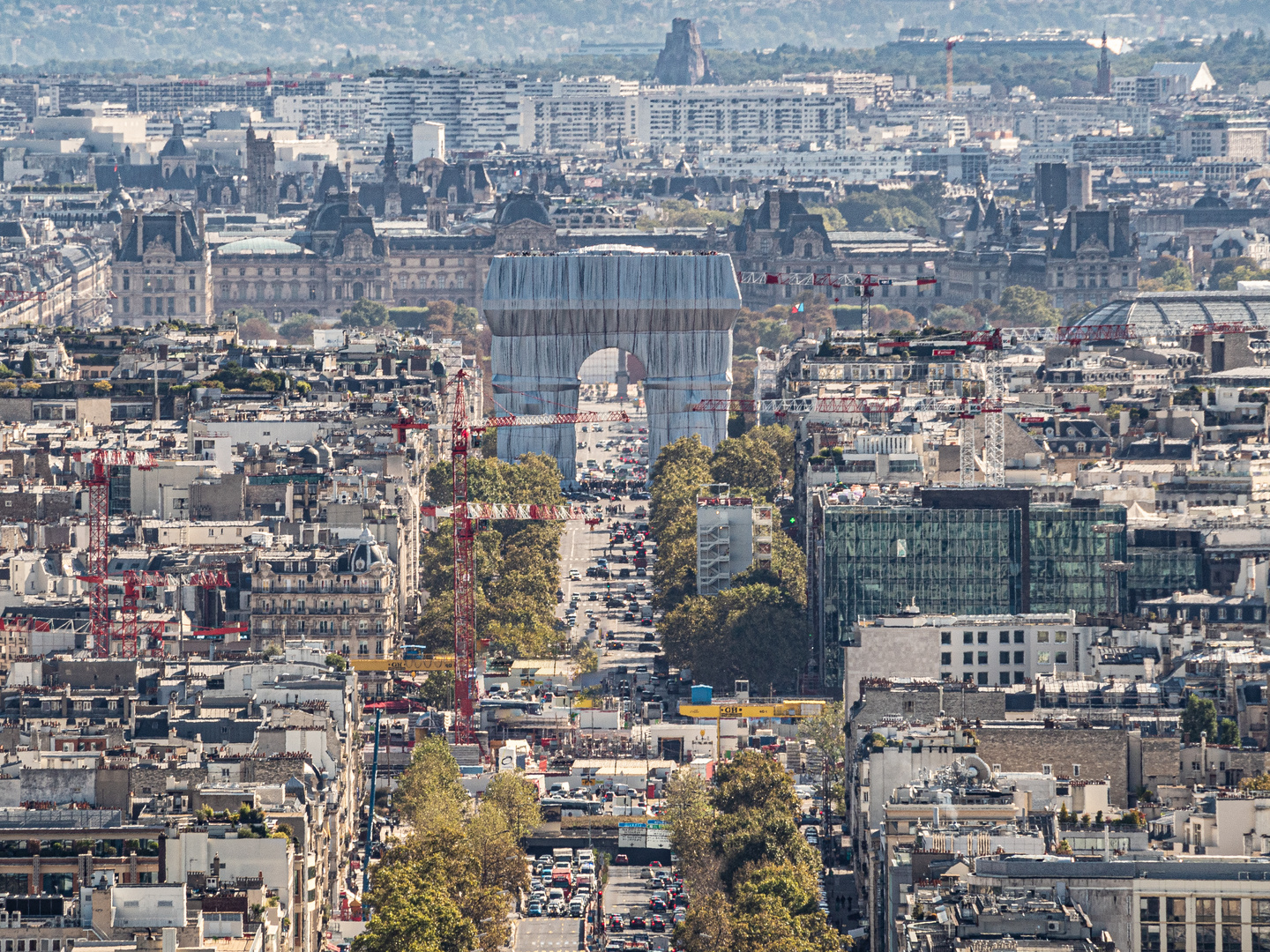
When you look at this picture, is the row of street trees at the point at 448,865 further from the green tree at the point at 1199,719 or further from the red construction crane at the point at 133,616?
the green tree at the point at 1199,719

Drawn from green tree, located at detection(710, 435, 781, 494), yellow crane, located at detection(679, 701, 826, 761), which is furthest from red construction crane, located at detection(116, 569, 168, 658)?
green tree, located at detection(710, 435, 781, 494)

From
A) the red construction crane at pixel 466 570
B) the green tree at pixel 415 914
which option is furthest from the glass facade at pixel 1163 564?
the green tree at pixel 415 914

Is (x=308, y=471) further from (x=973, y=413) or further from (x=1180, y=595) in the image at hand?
(x=1180, y=595)

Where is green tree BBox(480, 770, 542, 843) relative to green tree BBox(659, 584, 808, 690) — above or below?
below

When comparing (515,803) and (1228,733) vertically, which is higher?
(1228,733)

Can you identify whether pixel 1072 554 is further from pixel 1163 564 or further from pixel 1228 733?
pixel 1228 733

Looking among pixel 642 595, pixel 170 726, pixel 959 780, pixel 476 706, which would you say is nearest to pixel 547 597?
pixel 642 595

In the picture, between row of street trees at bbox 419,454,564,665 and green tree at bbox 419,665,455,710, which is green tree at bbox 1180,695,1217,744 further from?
row of street trees at bbox 419,454,564,665

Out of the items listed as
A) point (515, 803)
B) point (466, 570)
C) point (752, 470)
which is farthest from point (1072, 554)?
point (752, 470)
